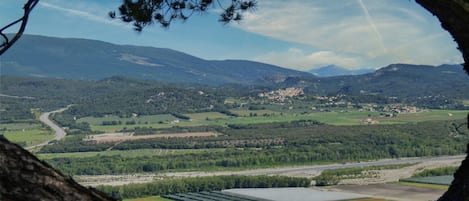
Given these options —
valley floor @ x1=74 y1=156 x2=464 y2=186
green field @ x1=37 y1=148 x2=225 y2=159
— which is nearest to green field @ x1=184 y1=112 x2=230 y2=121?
green field @ x1=37 y1=148 x2=225 y2=159

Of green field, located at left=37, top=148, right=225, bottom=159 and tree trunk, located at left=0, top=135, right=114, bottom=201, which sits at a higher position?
tree trunk, located at left=0, top=135, right=114, bottom=201

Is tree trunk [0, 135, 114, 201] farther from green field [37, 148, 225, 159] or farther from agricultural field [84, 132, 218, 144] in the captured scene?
agricultural field [84, 132, 218, 144]

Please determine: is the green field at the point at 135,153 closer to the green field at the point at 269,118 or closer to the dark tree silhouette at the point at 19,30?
the green field at the point at 269,118

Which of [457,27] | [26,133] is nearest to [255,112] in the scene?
[26,133]

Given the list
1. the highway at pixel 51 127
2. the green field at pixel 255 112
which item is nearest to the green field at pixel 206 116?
the green field at pixel 255 112

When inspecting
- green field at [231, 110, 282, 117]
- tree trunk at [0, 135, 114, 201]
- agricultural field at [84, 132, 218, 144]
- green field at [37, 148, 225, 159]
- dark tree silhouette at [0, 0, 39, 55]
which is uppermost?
green field at [231, 110, 282, 117]

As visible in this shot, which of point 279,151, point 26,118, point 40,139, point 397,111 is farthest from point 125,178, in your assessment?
point 397,111
